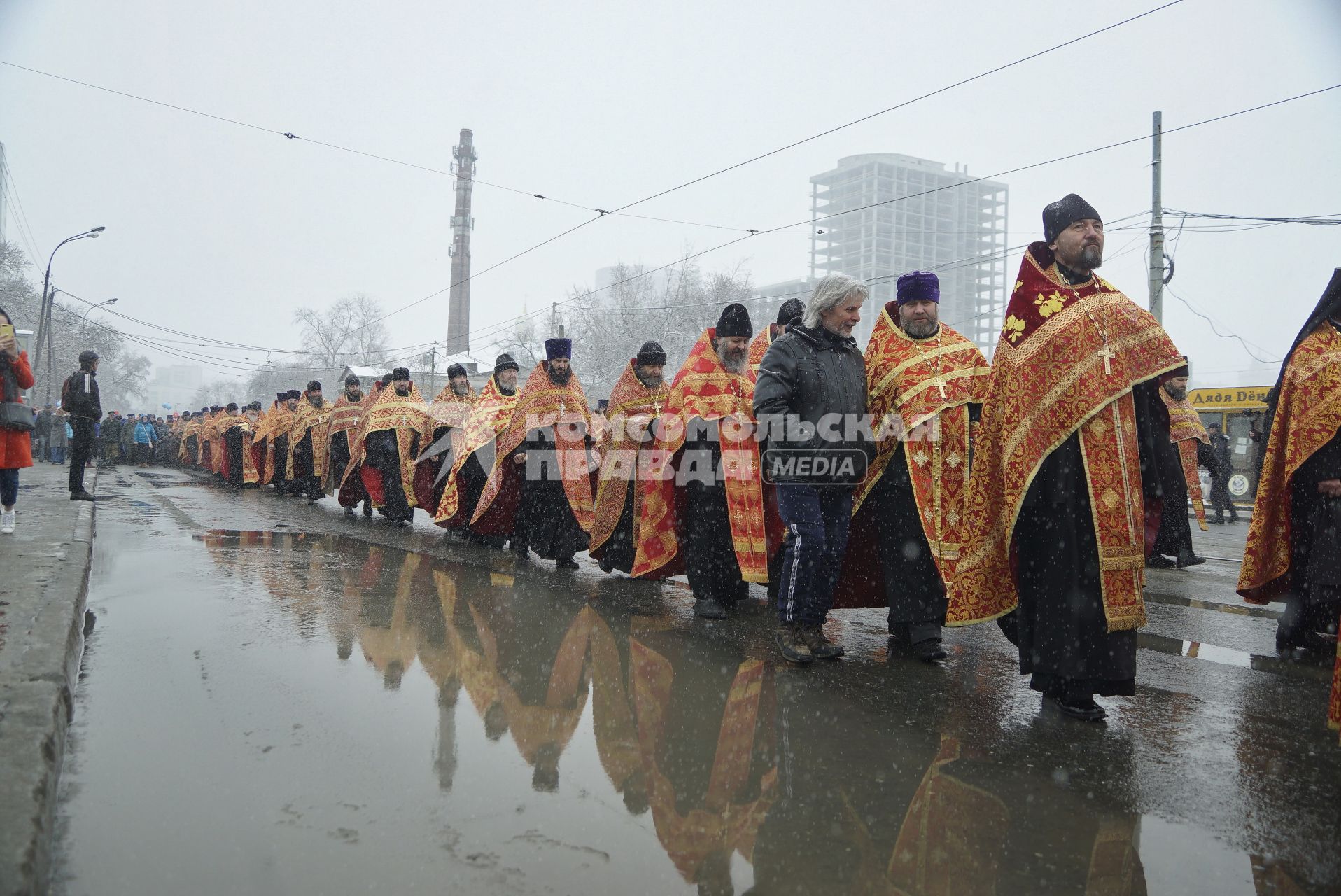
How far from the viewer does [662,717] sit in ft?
12.4

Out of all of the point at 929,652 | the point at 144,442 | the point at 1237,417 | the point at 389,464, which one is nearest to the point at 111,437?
the point at 144,442

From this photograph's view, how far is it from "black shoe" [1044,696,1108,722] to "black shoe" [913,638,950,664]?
3.28ft

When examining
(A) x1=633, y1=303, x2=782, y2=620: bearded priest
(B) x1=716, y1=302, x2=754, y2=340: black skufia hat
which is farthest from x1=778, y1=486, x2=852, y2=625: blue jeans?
(B) x1=716, y1=302, x2=754, y2=340: black skufia hat

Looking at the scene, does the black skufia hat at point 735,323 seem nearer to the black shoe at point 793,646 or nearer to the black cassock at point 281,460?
the black shoe at point 793,646

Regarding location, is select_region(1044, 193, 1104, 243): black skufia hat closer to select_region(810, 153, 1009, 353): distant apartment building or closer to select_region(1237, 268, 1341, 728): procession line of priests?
select_region(1237, 268, 1341, 728): procession line of priests

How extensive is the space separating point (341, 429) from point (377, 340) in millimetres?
65570

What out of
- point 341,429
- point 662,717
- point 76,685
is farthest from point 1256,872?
point 341,429

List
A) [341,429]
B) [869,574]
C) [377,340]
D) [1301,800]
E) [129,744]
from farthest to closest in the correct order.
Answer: [377,340] < [341,429] < [869,574] < [129,744] < [1301,800]

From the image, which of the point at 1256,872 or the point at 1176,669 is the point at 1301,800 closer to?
the point at 1256,872

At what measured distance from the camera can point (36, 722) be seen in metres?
2.94

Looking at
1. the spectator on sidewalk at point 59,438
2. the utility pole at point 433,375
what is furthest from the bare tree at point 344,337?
the spectator on sidewalk at point 59,438

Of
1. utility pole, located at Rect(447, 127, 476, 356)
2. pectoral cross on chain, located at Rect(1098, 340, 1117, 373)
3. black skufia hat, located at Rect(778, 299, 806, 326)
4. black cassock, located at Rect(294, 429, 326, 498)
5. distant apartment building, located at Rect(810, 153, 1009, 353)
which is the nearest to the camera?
pectoral cross on chain, located at Rect(1098, 340, 1117, 373)

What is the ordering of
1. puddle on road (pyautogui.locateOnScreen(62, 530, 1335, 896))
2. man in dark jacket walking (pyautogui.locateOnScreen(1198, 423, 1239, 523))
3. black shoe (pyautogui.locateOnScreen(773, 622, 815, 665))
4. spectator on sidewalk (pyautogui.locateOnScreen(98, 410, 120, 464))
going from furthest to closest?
spectator on sidewalk (pyautogui.locateOnScreen(98, 410, 120, 464)), man in dark jacket walking (pyautogui.locateOnScreen(1198, 423, 1239, 523)), black shoe (pyautogui.locateOnScreen(773, 622, 815, 665)), puddle on road (pyautogui.locateOnScreen(62, 530, 1335, 896))

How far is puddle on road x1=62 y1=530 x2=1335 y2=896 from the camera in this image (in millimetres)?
2428
